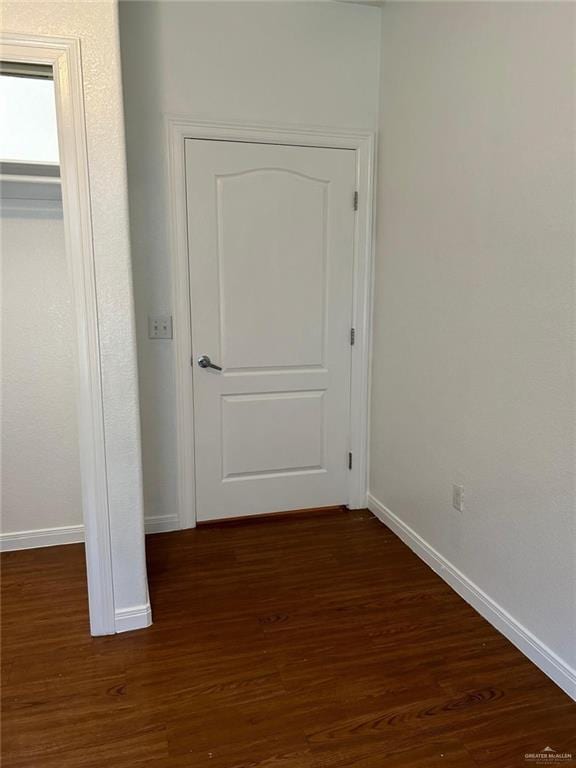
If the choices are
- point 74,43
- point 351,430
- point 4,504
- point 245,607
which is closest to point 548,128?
point 74,43

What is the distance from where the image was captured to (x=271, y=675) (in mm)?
1855

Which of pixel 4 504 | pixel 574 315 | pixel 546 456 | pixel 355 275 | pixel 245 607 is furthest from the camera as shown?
pixel 355 275

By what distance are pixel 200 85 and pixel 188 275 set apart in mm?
926

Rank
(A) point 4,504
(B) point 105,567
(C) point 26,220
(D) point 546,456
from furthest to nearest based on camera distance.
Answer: (A) point 4,504
(C) point 26,220
(B) point 105,567
(D) point 546,456

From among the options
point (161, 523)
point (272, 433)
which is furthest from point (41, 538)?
point (272, 433)

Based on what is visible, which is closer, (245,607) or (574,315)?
(574,315)

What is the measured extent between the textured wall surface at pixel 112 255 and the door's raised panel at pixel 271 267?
37.9 inches

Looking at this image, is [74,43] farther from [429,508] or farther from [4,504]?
[429,508]

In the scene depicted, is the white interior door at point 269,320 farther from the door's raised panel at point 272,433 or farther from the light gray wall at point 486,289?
the light gray wall at point 486,289

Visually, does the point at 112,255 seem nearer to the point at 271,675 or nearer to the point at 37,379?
the point at 37,379

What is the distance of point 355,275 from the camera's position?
9.90 feet

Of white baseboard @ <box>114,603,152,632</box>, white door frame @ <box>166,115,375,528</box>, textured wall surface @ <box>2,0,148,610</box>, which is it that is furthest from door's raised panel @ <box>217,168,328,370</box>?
white baseboard @ <box>114,603,152,632</box>

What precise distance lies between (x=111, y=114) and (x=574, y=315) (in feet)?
5.46

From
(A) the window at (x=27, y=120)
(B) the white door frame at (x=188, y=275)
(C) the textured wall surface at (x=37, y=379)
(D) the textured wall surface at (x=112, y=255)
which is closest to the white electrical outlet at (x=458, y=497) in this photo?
(B) the white door frame at (x=188, y=275)
